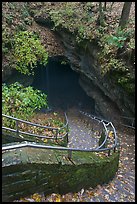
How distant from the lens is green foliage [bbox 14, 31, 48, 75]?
11.9 metres

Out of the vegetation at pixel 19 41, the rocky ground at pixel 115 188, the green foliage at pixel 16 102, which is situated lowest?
the rocky ground at pixel 115 188

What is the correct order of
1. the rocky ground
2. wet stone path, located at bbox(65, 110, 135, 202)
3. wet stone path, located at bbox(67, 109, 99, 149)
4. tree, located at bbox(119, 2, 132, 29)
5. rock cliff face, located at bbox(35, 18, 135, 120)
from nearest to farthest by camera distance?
1. the rocky ground
2. wet stone path, located at bbox(65, 110, 135, 202)
3. wet stone path, located at bbox(67, 109, 99, 149)
4. tree, located at bbox(119, 2, 132, 29)
5. rock cliff face, located at bbox(35, 18, 135, 120)

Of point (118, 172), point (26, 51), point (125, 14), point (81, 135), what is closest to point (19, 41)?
point (26, 51)

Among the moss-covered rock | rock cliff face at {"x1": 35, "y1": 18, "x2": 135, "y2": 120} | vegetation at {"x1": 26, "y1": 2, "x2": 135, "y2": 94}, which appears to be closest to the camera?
the moss-covered rock

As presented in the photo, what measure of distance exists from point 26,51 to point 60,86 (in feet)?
24.1

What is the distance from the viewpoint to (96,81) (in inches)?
520

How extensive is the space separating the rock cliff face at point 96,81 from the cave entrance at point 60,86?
6.63 ft

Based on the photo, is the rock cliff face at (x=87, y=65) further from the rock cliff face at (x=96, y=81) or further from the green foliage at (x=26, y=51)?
the green foliage at (x=26, y=51)

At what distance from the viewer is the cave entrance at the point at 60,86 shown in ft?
55.6

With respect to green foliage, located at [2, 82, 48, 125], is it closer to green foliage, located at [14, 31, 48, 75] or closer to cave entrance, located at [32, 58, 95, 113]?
green foliage, located at [14, 31, 48, 75]

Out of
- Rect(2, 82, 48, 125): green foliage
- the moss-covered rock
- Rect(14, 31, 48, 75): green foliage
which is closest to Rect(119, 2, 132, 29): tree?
Rect(14, 31, 48, 75): green foliage

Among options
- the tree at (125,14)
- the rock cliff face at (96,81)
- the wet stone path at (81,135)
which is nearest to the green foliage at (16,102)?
the wet stone path at (81,135)

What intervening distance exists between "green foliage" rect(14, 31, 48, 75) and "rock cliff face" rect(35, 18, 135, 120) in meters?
1.93

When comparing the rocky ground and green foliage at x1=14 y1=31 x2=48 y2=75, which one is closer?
the rocky ground
